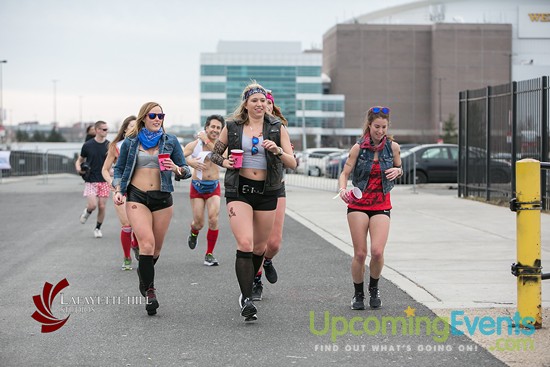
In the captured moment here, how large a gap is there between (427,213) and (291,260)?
805cm

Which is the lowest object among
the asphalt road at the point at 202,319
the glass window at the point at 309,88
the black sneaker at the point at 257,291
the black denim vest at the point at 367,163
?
the asphalt road at the point at 202,319

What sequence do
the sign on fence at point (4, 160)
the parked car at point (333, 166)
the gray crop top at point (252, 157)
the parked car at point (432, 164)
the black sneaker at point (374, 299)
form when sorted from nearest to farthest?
the gray crop top at point (252, 157) < the black sneaker at point (374, 299) < the parked car at point (432, 164) < the parked car at point (333, 166) < the sign on fence at point (4, 160)

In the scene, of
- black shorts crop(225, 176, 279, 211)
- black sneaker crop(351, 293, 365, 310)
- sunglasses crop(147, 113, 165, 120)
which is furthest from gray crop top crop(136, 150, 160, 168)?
black sneaker crop(351, 293, 365, 310)

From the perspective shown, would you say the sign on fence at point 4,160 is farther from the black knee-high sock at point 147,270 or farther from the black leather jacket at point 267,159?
the black leather jacket at point 267,159

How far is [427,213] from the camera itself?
1902 cm

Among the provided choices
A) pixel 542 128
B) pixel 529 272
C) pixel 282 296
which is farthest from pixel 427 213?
pixel 529 272

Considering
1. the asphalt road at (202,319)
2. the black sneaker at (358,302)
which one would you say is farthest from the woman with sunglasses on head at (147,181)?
the black sneaker at (358,302)

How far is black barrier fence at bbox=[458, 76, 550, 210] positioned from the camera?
61.3 feet

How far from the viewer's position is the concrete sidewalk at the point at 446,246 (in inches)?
339

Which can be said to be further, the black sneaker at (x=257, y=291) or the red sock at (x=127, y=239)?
the red sock at (x=127, y=239)

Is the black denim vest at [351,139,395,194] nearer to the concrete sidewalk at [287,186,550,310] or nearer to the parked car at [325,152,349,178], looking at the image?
the concrete sidewalk at [287,186,550,310]

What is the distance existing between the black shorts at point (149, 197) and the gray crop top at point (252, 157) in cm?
91

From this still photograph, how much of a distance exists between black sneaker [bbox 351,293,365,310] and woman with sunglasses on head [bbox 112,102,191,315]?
1.74 metres

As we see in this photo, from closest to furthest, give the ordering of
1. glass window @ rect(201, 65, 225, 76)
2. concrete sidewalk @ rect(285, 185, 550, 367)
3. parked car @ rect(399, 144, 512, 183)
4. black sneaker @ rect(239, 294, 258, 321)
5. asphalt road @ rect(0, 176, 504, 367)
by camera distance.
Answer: asphalt road @ rect(0, 176, 504, 367), concrete sidewalk @ rect(285, 185, 550, 367), black sneaker @ rect(239, 294, 258, 321), parked car @ rect(399, 144, 512, 183), glass window @ rect(201, 65, 225, 76)
